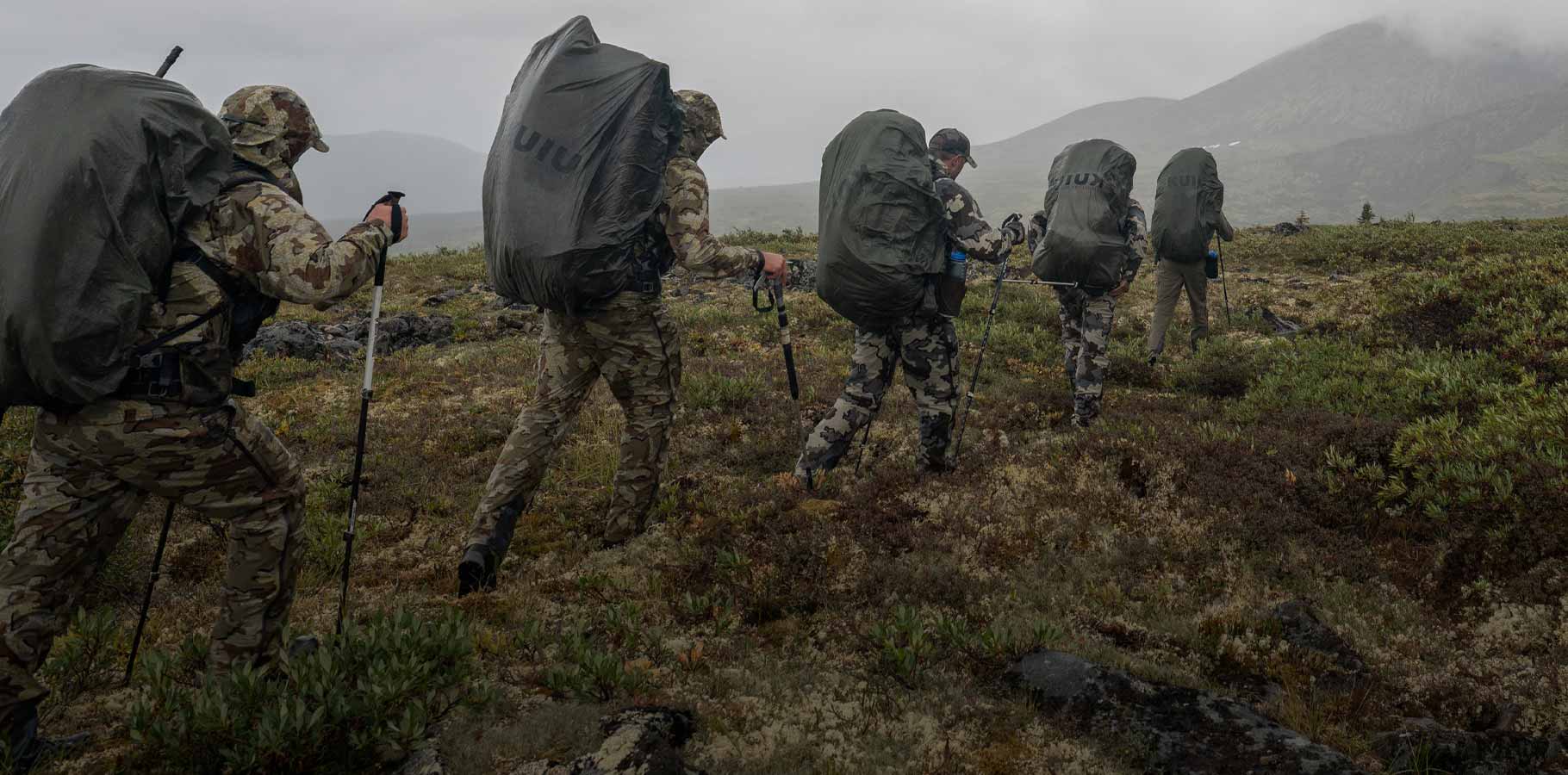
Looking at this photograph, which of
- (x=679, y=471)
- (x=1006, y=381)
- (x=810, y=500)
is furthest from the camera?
(x=1006, y=381)

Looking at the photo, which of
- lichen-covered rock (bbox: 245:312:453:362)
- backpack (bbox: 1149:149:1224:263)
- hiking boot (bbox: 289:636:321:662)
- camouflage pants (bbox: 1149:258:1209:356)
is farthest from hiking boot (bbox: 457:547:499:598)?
backpack (bbox: 1149:149:1224:263)

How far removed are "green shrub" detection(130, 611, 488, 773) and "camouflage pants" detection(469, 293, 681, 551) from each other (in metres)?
1.94

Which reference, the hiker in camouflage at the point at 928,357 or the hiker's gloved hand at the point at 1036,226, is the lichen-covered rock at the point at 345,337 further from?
the hiker's gloved hand at the point at 1036,226

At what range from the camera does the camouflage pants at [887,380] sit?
307 inches

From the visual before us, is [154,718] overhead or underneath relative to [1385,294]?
underneath

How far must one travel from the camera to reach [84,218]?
10.9ft

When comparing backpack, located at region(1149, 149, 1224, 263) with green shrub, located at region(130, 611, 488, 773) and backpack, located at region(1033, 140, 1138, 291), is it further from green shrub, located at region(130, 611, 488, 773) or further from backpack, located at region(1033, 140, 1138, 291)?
green shrub, located at region(130, 611, 488, 773)

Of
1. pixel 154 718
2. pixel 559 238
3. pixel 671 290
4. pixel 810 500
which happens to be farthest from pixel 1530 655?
pixel 671 290

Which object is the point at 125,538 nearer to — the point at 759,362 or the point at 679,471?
the point at 679,471

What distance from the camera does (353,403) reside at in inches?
440

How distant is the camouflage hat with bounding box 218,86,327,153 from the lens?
4.16 meters

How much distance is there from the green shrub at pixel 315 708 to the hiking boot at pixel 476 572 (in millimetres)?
1731

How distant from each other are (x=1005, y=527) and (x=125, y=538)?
758 cm

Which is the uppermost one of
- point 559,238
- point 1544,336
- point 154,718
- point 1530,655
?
point 559,238
